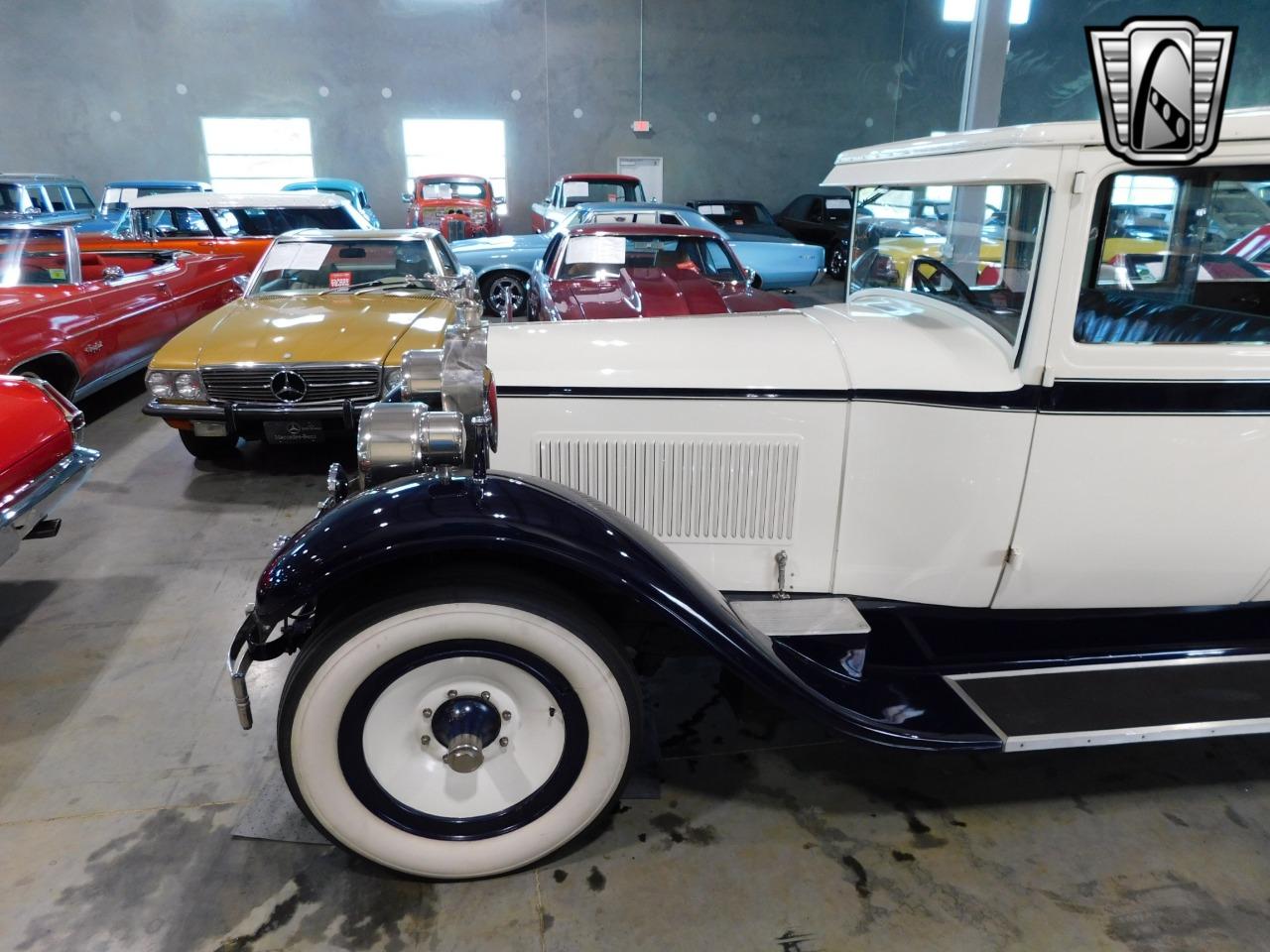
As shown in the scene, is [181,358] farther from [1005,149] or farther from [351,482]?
[1005,149]

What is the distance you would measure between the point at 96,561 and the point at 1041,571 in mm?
4090

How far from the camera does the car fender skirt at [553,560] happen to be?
1.87 meters

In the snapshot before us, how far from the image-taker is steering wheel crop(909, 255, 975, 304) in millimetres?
2725

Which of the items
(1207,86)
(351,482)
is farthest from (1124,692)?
(351,482)

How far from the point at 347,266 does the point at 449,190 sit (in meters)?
8.44

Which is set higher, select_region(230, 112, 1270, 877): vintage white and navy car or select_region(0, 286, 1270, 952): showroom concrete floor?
select_region(230, 112, 1270, 877): vintage white and navy car

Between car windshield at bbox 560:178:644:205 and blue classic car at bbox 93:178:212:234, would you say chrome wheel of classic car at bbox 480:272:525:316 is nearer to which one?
car windshield at bbox 560:178:644:205

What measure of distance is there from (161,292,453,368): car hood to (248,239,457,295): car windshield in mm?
216

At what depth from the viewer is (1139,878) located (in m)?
2.12

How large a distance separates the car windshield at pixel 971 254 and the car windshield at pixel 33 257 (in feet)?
18.8

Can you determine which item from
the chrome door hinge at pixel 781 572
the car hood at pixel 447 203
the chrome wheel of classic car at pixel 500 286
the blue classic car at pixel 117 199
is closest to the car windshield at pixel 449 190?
the car hood at pixel 447 203

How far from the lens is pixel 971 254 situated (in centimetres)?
272

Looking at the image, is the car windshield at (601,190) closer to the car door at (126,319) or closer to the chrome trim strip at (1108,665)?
the car door at (126,319)

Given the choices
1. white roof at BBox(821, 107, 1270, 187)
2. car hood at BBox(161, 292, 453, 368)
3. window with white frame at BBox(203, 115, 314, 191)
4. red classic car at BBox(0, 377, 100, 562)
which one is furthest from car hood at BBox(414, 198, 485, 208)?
white roof at BBox(821, 107, 1270, 187)
